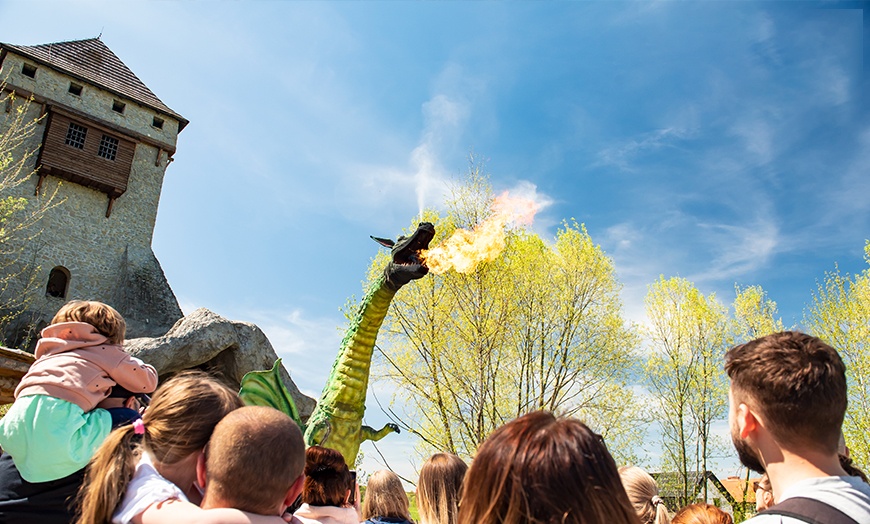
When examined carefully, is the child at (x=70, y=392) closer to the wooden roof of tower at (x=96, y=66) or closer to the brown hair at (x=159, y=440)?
the brown hair at (x=159, y=440)

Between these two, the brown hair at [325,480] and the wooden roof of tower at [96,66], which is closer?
the brown hair at [325,480]

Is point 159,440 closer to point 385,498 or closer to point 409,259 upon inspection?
point 385,498

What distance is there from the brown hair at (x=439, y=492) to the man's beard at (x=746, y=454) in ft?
3.92

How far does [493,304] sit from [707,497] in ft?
31.6

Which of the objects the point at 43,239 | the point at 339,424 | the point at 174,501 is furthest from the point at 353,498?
the point at 43,239

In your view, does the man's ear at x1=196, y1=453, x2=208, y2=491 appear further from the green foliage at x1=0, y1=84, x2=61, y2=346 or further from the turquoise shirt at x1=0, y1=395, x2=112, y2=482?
the green foliage at x1=0, y1=84, x2=61, y2=346

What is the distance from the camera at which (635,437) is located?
14.7 m

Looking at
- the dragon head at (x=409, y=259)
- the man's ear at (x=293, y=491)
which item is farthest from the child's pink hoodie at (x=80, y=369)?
the dragon head at (x=409, y=259)

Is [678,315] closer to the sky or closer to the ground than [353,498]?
Answer: closer to the sky

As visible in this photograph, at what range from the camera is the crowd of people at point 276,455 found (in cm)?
113

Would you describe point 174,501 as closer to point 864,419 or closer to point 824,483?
point 824,483

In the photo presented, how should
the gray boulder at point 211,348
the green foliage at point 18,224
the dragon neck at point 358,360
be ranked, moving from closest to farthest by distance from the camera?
the dragon neck at point 358,360 → the gray boulder at point 211,348 → the green foliage at point 18,224

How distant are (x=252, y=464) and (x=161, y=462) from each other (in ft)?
1.24

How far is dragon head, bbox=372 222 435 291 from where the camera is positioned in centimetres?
512
